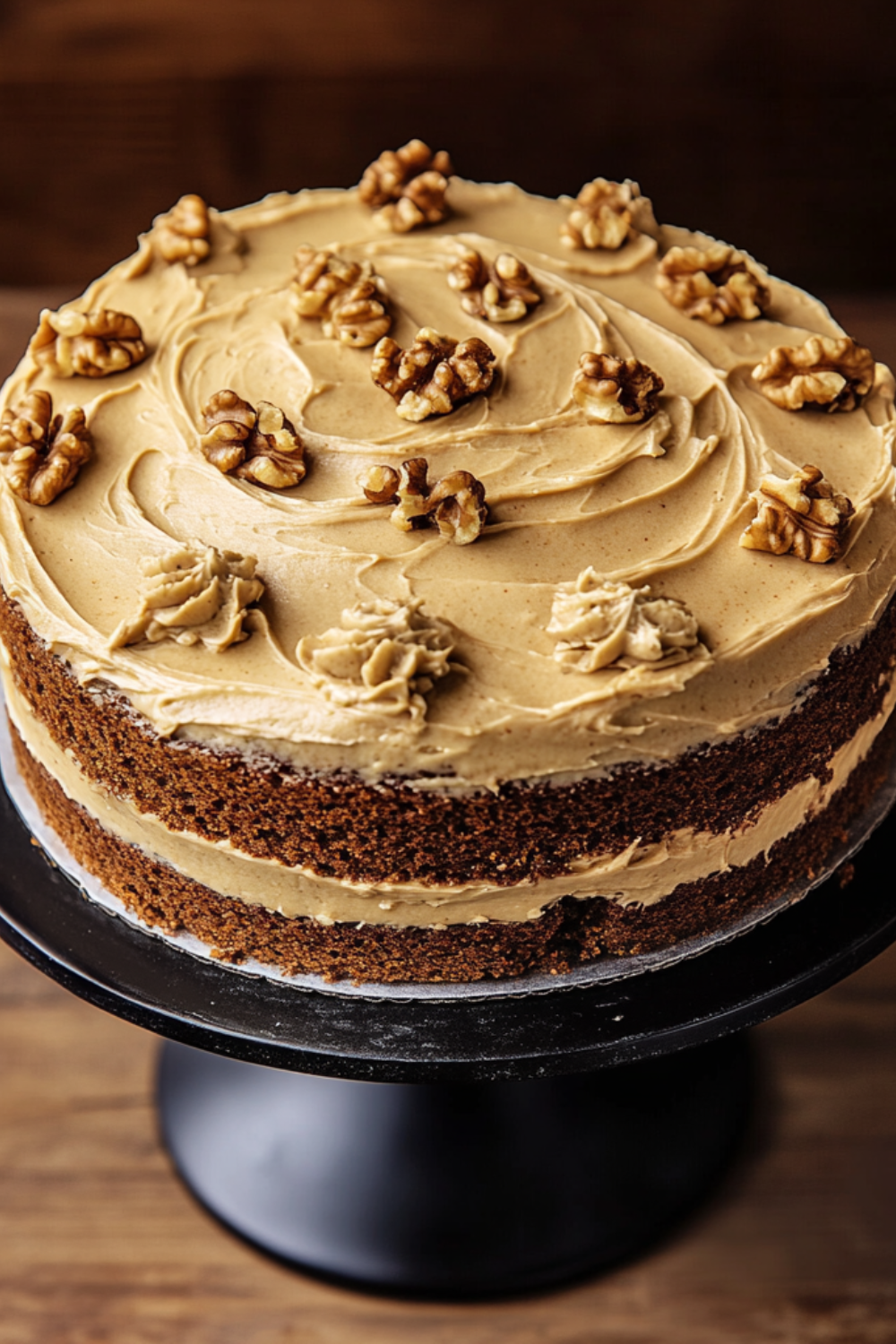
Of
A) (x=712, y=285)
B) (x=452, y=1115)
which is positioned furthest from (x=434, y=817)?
(x=452, y=1115)

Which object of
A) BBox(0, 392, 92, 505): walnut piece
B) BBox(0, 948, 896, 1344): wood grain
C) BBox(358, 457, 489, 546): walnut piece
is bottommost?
BBox(0, 948, 896, 1344): wood grain

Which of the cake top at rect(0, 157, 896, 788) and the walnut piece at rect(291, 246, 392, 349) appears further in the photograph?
the walnut piece at rect(291, 246, 392, 349)

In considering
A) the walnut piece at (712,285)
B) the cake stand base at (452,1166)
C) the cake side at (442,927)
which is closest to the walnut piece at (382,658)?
the cake side at (442,927)

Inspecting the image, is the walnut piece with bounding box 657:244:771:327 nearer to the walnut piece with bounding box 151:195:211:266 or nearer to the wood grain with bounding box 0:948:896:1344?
the walnut piece with bounding box 151:195:211:266

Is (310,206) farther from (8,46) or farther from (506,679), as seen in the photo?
(8,46)

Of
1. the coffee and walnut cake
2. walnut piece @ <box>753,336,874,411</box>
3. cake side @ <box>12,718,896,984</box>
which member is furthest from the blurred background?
cake side @ <box>12,718,896,984</box>

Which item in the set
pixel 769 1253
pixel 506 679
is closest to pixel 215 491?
pixel 506 679
